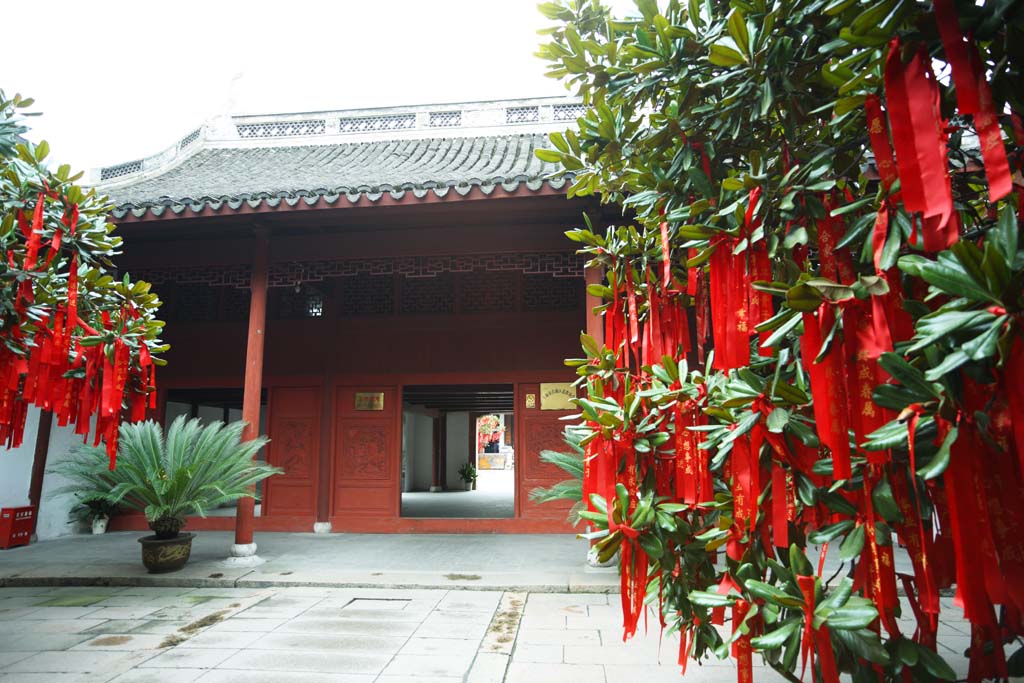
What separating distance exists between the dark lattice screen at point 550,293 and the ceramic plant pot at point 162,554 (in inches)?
171

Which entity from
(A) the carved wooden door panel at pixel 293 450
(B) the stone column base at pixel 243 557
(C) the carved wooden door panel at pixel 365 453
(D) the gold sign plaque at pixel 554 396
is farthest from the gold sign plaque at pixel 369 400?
(B) the stone column base at pixel 243 557

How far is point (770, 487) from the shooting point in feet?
4.48

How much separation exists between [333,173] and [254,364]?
300 centimetres

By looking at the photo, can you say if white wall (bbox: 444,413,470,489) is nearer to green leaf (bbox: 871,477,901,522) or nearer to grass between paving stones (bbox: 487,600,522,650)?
grass between paving stones (bbox: 487,600,522,650)

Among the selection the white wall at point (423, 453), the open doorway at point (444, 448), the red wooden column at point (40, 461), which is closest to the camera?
the red wooden column at point (40, 461)

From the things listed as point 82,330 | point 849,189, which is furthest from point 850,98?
point 82,330

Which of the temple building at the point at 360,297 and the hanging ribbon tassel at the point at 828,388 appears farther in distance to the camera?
the temple building at the point at 360,297

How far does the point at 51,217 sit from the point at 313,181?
14.0ft

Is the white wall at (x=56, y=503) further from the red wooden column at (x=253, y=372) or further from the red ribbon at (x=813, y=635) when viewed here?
the red ribbon at (x=813, y=635)

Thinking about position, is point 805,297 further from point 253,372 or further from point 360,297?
point 360,297

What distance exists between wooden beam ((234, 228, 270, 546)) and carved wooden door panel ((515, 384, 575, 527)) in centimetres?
293

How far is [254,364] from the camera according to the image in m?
5.76

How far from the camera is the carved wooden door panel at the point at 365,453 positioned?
7250 millimetres

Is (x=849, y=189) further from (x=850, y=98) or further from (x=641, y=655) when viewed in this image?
(x=641, y=655)
